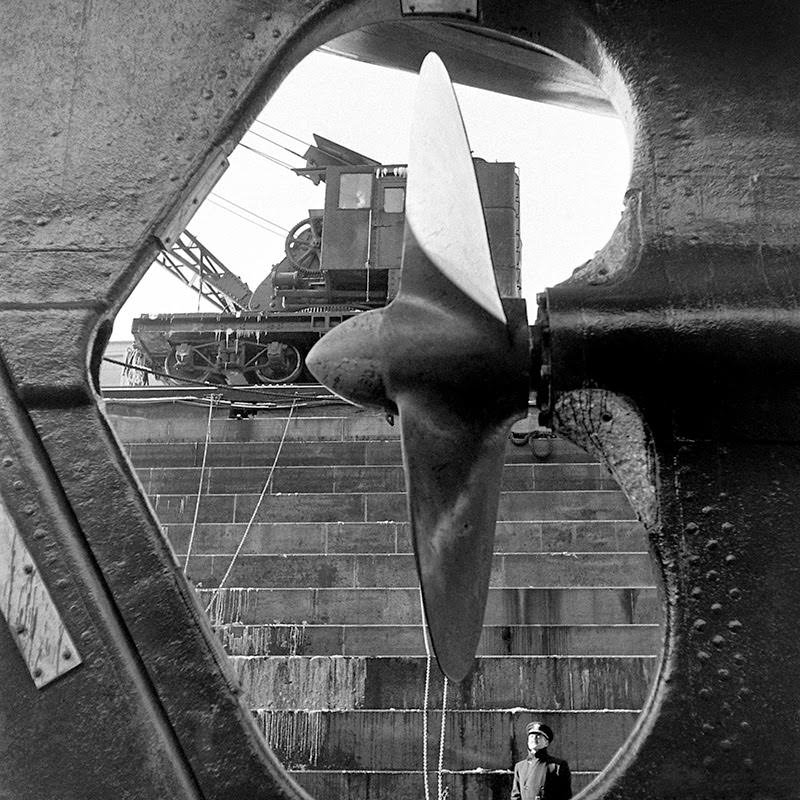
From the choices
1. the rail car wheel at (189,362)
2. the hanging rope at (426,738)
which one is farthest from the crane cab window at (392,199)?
the hanging rope at (426,738)

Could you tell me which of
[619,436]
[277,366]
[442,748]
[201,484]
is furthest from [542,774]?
[277,366]

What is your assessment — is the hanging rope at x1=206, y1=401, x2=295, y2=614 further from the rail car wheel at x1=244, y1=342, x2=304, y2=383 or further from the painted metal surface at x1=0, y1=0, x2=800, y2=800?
the rail car wheel at x1=244, y1=342, x2=304, y2=383

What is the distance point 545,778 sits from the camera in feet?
16.5

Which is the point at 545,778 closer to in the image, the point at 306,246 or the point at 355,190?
the point at 355,190

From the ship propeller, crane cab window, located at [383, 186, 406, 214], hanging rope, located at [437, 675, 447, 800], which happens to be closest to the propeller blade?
the ship propeller

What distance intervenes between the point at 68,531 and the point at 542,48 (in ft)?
7.51

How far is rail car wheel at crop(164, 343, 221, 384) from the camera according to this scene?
19500 millimetres

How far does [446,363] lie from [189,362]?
57.9ft

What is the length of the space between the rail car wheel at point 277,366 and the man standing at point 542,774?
1418cm

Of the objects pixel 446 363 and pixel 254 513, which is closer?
pixel 446 363

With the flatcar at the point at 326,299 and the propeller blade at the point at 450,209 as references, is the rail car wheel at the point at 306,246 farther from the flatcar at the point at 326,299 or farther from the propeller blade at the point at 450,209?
the propeller blade at the point at 450,209

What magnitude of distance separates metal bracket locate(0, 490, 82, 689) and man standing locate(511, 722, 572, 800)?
317 cm

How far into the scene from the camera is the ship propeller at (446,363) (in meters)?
2.61

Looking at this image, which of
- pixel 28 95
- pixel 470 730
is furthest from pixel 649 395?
pixel 470 730
